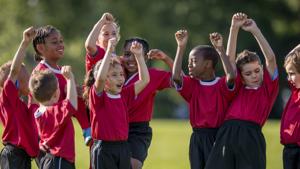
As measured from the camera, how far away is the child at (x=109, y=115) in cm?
877

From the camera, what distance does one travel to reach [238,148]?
29.5ft

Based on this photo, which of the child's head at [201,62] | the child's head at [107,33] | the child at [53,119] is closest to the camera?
the child at [53,119]

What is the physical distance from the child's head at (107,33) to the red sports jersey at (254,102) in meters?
1.61

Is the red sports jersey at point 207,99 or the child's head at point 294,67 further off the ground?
the child's head at point 294,67

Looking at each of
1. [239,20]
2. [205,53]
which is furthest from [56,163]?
[239,20]

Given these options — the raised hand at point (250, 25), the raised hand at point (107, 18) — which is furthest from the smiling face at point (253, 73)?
the raised hand at point (107, 18)

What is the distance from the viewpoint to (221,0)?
40875 mm

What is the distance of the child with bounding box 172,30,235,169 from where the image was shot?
29.9ft

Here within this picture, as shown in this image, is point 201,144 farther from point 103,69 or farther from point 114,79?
point 103,69

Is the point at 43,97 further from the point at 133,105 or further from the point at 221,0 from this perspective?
the point at 221,0

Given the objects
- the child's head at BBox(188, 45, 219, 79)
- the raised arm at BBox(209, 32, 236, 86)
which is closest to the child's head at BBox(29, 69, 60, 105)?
the child's head at BBox(188, 45, 219, 79)

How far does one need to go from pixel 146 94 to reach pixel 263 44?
151cm

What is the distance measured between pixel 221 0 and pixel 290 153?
3235 cm

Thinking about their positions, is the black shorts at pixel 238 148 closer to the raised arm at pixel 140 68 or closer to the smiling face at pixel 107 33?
the raised arm at pixel 140 68
